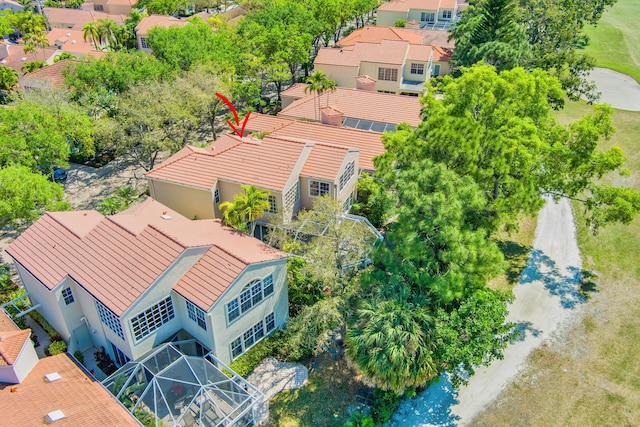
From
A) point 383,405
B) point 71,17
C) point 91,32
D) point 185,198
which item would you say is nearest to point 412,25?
point 91,32

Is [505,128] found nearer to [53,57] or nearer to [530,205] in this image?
[530,205]

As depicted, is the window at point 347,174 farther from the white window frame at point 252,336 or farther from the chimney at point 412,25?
the chimney at point 412,25

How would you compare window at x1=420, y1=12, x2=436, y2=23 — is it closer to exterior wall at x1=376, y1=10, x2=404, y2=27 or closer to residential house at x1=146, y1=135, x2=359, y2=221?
exterior wall at x1=376, y1=10, x2=404, y2=27

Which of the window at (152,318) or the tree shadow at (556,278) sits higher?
the window at (152,318)

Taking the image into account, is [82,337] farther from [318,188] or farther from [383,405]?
[318,188]

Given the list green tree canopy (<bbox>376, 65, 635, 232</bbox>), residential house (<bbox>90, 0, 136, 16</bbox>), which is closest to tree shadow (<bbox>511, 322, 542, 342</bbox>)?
green tree canopy (<bbox>376, 65, 635, 232</bbox>)

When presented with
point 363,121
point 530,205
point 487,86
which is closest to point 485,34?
point 363,121

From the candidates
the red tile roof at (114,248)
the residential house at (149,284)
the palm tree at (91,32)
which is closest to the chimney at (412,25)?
the palm tree at (91,32)
